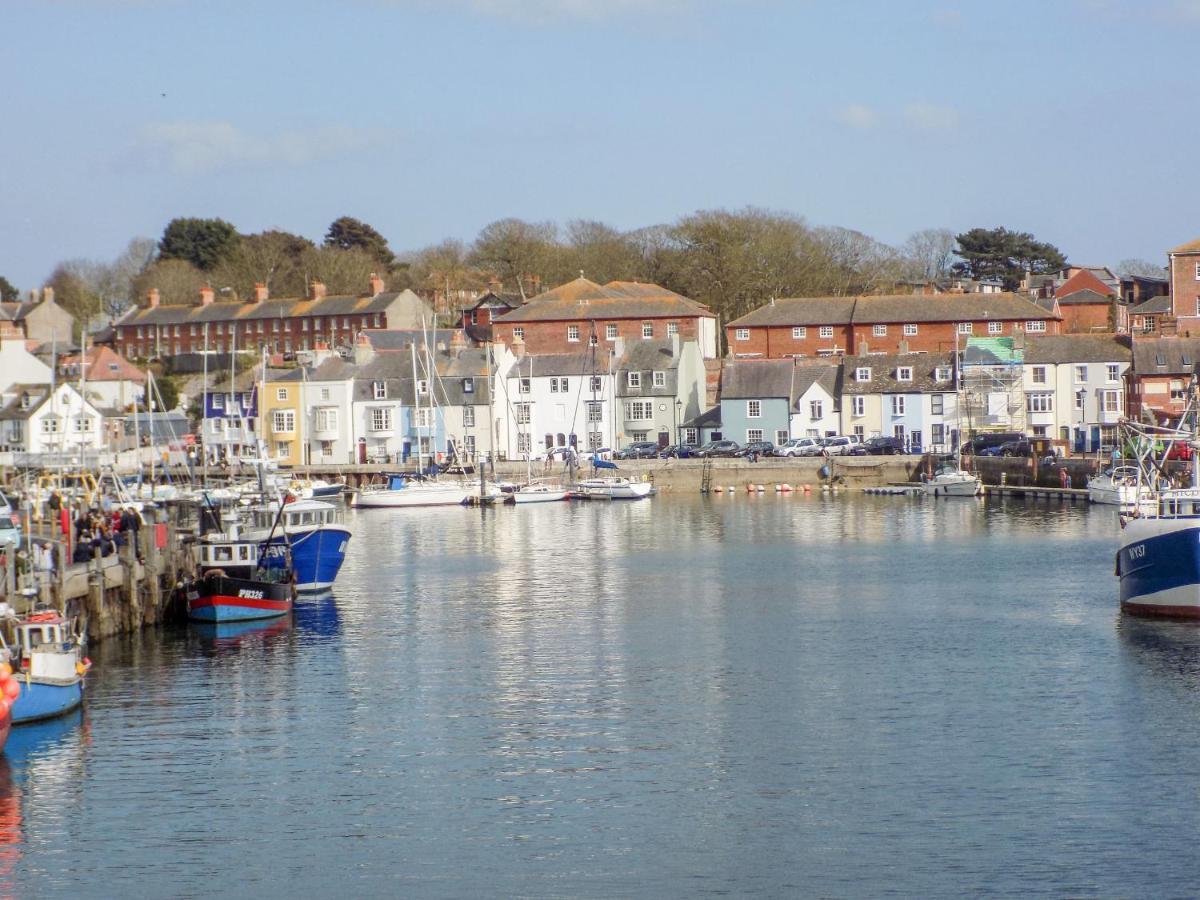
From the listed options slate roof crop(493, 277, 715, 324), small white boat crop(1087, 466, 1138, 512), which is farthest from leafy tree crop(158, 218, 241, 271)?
small white boat crop(1087, 466, 1138, 512)

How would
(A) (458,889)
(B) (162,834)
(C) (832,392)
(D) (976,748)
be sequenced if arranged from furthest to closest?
1. (C) (832,392)
2. (D) (976,748)
3. (B) (162,834)
4. (A) (458,889)

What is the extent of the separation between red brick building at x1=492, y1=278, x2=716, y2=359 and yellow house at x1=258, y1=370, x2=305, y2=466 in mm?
15026

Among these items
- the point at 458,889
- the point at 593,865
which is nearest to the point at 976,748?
the point at 593,865

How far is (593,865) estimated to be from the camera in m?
21.4

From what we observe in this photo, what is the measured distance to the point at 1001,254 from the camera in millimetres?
133125

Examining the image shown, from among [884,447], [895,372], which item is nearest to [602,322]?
[895,372]

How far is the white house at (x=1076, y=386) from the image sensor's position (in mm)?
88625

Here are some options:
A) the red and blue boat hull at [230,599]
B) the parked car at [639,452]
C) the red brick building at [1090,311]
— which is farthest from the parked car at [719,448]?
the red and blue boat hull at [230,599]

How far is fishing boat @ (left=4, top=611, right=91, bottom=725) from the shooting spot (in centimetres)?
2759

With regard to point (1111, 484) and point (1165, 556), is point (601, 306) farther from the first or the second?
point (1165, 556)

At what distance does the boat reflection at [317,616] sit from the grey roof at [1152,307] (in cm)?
7474

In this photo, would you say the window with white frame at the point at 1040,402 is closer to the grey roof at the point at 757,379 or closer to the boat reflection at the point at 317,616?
the grey roof at the point at 757,379

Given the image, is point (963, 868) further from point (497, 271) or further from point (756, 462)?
point (497, 271)

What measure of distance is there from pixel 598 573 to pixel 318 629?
521 inches
